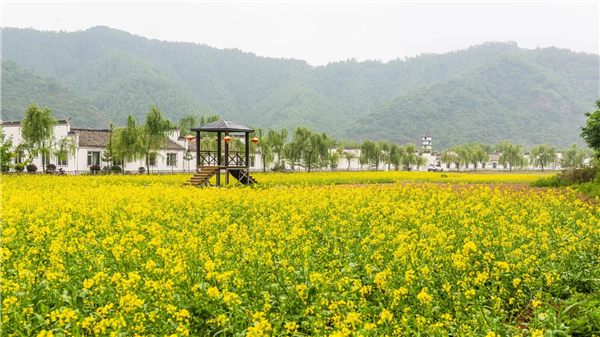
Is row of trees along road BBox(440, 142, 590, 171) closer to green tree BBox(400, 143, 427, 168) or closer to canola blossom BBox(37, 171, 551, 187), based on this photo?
green tree BBox(400, 143, 427, 168)

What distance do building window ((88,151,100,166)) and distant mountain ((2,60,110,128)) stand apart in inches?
1289

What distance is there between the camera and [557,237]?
20.4ft

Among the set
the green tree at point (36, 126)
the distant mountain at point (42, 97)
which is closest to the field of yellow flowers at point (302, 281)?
the green tree at point (36, 126)

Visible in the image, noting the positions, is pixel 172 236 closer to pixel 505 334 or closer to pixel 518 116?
pixel 505 334

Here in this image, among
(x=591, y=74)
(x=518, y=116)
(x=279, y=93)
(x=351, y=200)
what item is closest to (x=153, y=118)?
(x=351, y=200)

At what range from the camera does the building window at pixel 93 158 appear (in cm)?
3727

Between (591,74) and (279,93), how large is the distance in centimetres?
11287

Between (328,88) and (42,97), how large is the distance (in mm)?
92727

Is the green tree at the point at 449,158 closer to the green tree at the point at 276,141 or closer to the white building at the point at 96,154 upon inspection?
the white building at the point at 96,154

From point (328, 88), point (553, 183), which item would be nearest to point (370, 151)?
point (553, 183)

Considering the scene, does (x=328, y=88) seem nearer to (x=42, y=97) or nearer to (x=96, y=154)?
(x=42, y=97)

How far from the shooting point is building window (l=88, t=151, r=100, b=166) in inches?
1467

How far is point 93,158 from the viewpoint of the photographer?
37.7 meters

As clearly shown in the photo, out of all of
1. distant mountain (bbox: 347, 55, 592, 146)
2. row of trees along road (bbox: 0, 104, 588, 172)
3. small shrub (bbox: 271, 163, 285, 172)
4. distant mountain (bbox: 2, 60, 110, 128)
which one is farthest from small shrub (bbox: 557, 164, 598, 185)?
distant mountain (bbox: 347, 55, 592, 146)
